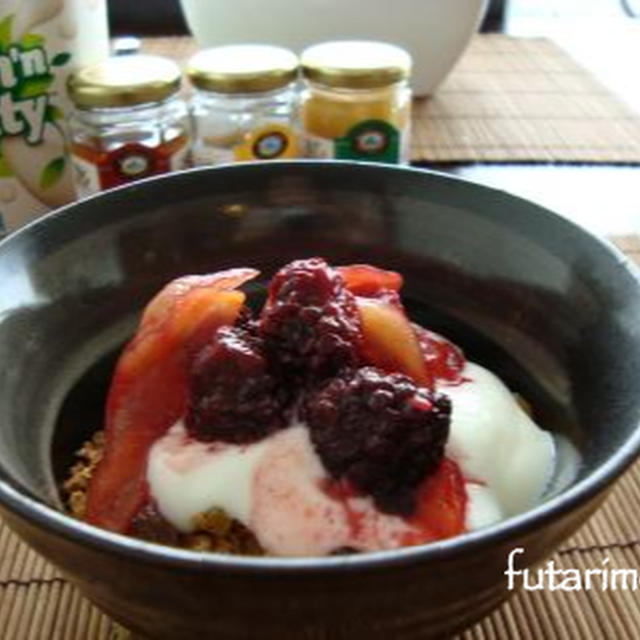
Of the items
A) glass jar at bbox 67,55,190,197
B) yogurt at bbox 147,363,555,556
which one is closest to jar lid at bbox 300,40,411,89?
glass jar at bbox 67,55,190,197

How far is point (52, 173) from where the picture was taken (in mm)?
1187

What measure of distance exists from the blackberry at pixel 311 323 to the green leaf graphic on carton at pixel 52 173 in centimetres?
59

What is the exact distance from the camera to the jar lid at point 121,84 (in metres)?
1.08

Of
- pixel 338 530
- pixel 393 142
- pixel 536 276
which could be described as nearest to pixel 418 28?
pixel 393 142

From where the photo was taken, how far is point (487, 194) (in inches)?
33.0

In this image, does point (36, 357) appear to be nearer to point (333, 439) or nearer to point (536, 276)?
point (333, 439)

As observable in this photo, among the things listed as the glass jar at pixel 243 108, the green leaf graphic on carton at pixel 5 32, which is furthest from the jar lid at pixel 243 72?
the green leaf graphic on carton at pixel 5 32

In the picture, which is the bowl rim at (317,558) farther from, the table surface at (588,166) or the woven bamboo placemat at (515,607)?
the table surface at (588,166)

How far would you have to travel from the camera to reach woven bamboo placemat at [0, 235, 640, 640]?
0.67 meters

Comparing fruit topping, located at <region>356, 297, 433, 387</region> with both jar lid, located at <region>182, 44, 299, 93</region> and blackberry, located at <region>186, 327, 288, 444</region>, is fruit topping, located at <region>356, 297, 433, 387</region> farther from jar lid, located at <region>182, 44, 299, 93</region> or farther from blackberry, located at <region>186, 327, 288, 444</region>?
jar lid, located at <region>182, 44, 299, 93</region>

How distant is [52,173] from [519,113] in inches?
32.3

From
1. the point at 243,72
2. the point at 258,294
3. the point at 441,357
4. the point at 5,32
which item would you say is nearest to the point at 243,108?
the point at 243,72

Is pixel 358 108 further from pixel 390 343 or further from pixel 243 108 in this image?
pixel 390 343

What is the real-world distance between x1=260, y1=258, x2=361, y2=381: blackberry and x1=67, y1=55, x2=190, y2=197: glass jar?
1.50ft
